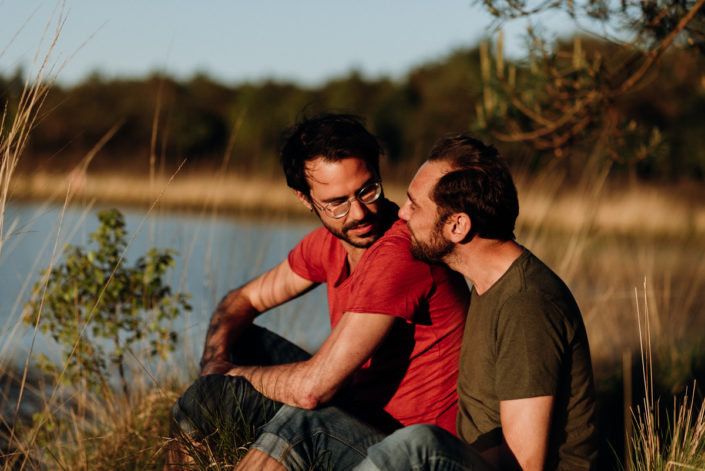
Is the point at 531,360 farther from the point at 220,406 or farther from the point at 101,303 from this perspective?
the point at 101,303

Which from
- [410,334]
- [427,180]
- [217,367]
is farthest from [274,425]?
[427,180]

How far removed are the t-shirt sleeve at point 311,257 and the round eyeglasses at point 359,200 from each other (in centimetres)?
27

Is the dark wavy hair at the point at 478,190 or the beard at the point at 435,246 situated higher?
the dark wavy hair at the point at 478,190

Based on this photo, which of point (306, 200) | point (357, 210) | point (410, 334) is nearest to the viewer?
point (410, 334)

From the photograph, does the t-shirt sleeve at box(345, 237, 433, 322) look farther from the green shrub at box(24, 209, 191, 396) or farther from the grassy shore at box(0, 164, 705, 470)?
the green shrub at box(24, 209, 191, 396)

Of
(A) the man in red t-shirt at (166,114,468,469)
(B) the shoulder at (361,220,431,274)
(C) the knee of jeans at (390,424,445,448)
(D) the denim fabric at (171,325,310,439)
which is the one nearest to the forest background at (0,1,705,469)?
(D) the denim fabric at (171,325,310,439)

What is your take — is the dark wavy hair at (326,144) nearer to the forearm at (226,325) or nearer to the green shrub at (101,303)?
the forearm at (226,325)

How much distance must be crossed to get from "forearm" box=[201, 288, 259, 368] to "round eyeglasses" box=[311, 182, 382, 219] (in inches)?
25.9

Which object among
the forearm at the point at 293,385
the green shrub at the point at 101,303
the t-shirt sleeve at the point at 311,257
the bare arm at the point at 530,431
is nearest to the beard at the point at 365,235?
the t-shirt sleeve at the point at 311,257

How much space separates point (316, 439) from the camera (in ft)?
6.74

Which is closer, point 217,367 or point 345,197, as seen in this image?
point 345,197

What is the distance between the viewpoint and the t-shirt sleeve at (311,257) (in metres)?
2.80

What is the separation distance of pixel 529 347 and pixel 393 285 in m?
0.46

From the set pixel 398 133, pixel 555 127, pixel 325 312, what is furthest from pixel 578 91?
pixel 398 133
